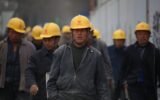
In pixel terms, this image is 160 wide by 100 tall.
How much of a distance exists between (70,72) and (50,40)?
253cm

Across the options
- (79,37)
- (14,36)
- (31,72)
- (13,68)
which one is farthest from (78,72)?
(14,36)

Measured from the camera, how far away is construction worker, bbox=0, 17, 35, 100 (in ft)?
40.0

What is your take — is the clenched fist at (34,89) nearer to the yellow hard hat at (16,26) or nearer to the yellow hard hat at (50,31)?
the yellow hard hat at (50,31)

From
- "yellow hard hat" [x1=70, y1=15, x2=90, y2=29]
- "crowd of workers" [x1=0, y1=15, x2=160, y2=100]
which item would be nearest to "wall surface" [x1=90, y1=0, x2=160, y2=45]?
"crowd of workers" [x1=0, y1=15, x2=160, y2=100]

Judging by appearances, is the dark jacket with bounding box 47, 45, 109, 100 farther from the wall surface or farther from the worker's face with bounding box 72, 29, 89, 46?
the wall surface

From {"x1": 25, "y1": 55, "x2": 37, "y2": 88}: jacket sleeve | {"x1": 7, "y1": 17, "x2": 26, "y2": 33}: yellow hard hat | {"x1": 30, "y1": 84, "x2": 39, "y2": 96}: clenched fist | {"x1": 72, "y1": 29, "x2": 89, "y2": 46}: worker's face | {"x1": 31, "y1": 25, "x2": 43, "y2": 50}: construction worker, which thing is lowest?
{"x1": 30, "y1": 84, "x2": 39, "y2": 96}: clenched fist

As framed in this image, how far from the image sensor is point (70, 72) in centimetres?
945

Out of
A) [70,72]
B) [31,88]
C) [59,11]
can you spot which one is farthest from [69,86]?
[59,11]

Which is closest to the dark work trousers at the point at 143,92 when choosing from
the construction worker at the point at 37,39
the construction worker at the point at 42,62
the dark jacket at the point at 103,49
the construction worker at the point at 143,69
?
the construction worker at the point at 143,69

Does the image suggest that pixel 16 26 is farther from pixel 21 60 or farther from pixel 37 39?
pixel 37 39

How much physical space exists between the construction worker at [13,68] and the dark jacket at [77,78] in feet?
8.97

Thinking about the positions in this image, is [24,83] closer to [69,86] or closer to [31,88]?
[31,88]

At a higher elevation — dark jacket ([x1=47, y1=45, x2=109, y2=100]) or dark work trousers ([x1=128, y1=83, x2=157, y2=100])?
dark jacket ([x1=47, y1=45, x2=109, y2=100])

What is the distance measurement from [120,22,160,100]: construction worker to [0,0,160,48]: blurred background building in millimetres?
2240
